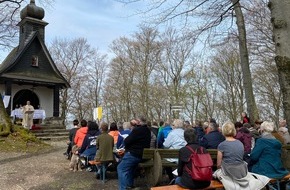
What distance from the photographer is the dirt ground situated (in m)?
7.54

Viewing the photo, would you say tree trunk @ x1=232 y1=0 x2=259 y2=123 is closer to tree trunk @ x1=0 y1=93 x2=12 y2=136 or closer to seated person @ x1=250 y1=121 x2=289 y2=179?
seated person @ x1=250 y1=121 x2=289 y2=179

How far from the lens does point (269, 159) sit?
19.4ft

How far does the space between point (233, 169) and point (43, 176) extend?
5364 mm

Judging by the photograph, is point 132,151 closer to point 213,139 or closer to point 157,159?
point 157,159

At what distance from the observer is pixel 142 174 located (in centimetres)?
810

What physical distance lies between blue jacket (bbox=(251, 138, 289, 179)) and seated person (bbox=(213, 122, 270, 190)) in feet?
1.79

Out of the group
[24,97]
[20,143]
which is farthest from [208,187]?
[24,97]

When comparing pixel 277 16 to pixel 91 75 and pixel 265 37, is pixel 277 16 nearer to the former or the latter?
pixel 265 37

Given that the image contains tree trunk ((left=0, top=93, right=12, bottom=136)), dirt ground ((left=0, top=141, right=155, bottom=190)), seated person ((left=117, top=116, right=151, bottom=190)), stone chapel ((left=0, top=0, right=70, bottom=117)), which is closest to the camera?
seated person ((left=117, top=116, right=151, bottom=190))

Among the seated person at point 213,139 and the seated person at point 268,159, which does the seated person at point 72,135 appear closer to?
the seated person at point 213,139

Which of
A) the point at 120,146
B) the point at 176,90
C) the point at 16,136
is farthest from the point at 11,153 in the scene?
the point at 176,90

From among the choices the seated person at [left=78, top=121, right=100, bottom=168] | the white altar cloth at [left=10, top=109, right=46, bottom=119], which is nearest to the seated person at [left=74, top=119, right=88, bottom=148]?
the seated person at [left=78, top=121, right=100, bottom=168]

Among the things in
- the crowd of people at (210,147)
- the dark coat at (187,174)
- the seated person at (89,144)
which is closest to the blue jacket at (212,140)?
the crowd of people at (210,147)

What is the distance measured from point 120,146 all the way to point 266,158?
12.9 feet
